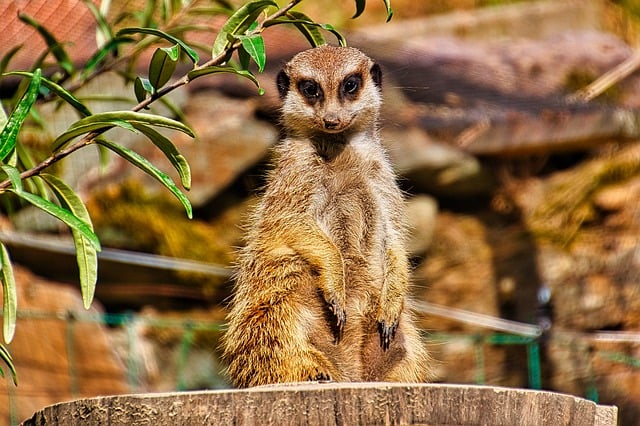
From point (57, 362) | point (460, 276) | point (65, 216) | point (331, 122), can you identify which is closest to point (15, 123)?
point (65, 216)

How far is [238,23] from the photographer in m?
2.46

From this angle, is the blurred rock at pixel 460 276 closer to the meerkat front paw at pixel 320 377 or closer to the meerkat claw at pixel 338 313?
the meerkat claw at pixel 338 313

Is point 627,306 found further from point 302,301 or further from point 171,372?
point 302,301

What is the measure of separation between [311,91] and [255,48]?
1.03m

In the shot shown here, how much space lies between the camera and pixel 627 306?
6.28 m

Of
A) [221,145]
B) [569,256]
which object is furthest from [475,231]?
[221,145]

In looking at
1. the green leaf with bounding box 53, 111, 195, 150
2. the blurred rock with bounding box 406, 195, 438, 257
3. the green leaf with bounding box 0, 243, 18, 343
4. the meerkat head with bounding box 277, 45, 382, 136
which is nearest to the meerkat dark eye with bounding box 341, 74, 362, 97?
the meerkat head with bounding box 277, 45, 382, 136

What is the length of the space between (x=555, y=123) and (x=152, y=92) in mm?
4197

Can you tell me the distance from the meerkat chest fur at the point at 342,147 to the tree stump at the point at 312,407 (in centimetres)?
115

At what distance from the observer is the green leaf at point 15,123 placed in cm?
219

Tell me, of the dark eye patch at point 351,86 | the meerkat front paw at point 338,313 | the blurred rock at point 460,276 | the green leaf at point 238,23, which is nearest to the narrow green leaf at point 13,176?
the green leaf at point 238,23

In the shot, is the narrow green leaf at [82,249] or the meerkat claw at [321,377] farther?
the meerkat claw at [321,377]

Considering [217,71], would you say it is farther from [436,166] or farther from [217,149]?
[436,166]

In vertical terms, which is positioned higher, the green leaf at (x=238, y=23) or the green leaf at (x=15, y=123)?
the green leaf at (x=238, y=23)
